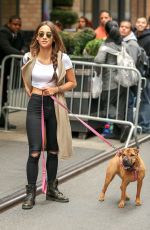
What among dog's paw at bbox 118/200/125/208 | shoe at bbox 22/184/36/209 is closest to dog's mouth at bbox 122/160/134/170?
dog's paw at bbox 118/200/125/208

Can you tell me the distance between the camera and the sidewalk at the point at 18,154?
301 inches

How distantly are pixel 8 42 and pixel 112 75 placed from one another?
203cm

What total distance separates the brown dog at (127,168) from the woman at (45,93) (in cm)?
50

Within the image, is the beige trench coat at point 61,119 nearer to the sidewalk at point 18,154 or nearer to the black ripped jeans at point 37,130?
the black ripped jeans at point 37,130

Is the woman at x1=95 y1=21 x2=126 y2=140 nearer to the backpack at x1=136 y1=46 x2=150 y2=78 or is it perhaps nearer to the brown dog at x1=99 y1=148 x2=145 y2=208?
the backpack at x1=136 y1=46 x2=150 y2=78

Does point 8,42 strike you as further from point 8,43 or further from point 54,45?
point 54,45

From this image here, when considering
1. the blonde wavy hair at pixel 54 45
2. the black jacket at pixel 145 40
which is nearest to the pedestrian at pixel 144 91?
the black jacket at pixel 145 40

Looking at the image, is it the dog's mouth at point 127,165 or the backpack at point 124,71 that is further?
the backpack at point 124,71

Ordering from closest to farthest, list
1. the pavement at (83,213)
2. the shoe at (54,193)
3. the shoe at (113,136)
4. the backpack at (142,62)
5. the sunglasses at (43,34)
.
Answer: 1. the pavement at (83,213)
2. the sunglasses at (43,34)
3. the shoe at (54,193)
4. the shoe at (113,136)
5. the backpack at (142,62)

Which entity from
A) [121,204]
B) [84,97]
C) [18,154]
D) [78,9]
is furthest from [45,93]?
[78,9]

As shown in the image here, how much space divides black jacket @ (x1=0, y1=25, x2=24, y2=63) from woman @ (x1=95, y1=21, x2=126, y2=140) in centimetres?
163

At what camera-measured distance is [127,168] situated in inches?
258

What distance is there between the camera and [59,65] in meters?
6.72

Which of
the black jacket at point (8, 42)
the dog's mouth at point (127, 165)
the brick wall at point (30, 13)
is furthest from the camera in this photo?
the brick wall at point (30, 13)
